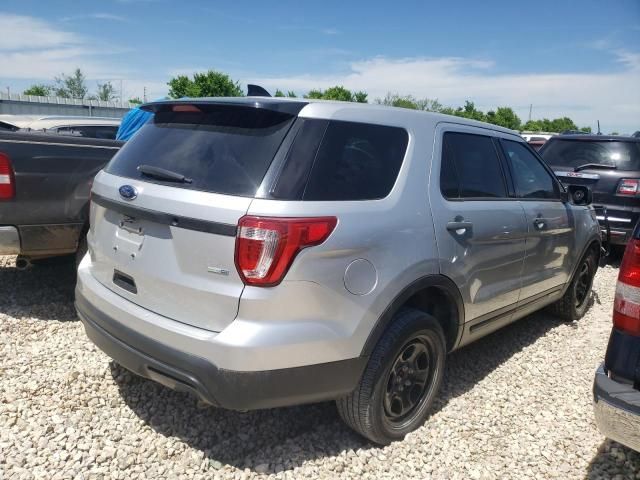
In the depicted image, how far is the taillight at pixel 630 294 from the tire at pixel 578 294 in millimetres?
2660

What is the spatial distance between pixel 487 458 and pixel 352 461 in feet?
2.52

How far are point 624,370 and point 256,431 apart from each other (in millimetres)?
1872

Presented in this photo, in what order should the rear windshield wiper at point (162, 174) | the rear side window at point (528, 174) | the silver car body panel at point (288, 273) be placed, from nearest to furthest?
the silver car body panel at point (288, 273) < the rear windshield wiper at point (162, 174) < the rear side window at point (528, 174)

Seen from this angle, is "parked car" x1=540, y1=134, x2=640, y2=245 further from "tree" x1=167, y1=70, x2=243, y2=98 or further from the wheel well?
"tree" x1=167, y1=70, x2=243, y2=98

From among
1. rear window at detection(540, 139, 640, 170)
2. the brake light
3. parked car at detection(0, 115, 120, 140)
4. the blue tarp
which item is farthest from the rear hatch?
rear window at detection(540, 139, 640, 170)

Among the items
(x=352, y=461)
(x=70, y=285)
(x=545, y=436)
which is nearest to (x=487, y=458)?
(x=545, y=436)

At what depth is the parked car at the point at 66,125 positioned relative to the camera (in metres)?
7.31

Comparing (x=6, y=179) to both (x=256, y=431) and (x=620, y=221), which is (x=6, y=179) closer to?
(x=256, y=431)

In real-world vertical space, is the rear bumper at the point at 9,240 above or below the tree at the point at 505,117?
below

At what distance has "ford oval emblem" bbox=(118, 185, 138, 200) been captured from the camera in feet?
8.30

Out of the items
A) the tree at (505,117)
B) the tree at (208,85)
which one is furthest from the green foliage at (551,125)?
the tree at (208,85)

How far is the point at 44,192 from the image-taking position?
3918mm

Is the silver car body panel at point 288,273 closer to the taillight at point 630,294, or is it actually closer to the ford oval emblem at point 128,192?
the ford oval emblem at point 128,192

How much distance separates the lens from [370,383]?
257 centimetres
